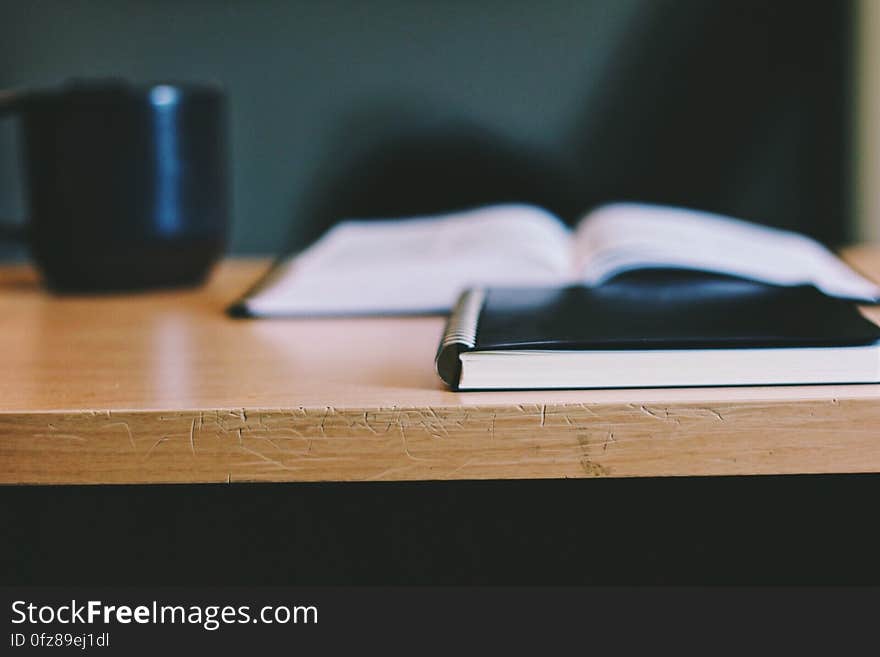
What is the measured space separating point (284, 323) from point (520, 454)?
263 mm

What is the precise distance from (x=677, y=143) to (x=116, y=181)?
22.3 inches

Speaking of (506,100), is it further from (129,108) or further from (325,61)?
(129,108)

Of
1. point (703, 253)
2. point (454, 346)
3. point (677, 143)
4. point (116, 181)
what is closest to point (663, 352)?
point (454, 346)

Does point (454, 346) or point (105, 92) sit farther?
point (105, 92)

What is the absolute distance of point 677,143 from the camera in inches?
41.3

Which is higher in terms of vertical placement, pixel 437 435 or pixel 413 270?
pixel 413 270

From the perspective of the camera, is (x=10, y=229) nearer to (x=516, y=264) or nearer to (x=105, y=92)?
(x=105, y=92)

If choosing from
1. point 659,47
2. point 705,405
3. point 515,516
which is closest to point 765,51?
point 659,47

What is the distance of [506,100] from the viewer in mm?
1047

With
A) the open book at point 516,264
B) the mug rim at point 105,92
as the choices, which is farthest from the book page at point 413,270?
the mug rim at point 105,92

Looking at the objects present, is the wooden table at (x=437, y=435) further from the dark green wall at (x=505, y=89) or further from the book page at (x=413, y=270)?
the dark green wall at (x=505, y=89)

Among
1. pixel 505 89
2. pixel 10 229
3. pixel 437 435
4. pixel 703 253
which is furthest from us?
Result: pixel 505 89

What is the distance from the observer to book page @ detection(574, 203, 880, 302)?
2.17 ft

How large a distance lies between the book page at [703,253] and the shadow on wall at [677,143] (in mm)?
181
